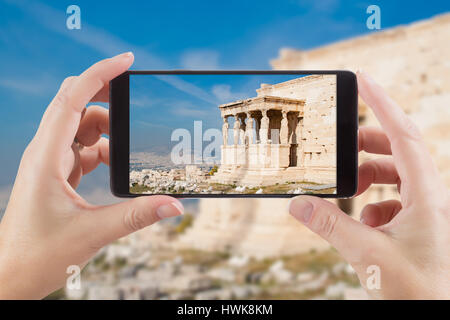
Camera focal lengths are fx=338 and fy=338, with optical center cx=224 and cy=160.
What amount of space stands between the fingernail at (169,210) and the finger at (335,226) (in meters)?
0.37

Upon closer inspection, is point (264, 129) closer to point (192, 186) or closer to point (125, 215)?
point (192, 186)

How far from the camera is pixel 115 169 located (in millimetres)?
1203

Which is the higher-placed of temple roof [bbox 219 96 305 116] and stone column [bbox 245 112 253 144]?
temple roof [bbox 219 96 305 116]

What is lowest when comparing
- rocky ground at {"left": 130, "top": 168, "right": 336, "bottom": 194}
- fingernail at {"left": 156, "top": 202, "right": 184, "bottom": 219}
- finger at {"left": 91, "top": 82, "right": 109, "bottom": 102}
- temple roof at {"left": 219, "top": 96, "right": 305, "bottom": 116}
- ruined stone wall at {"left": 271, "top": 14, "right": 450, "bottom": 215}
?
fingernail at {"left": 156, "top": 202, "right": 184, "bottom": 219}

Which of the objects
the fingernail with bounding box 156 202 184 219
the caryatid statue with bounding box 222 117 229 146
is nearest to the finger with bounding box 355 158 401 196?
the caryatid statue with bounding box 222 117 229 146

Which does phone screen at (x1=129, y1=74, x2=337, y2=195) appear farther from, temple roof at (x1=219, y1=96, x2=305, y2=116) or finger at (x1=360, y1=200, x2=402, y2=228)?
finger at (x1=360, y1=200, x2=402, y2=228)

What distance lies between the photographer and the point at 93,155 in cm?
169

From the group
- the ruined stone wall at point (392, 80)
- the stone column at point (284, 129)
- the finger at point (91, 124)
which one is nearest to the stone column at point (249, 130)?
the stone column at point (284, 129)

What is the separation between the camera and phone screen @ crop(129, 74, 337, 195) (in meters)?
1.23

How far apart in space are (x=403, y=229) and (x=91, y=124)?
4.43ft

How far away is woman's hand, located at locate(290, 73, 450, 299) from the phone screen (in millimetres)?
176

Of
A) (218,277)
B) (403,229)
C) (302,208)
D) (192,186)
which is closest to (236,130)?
(192,186)

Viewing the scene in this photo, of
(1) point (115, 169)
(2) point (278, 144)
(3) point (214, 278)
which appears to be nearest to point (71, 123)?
(1) point (115, 169)

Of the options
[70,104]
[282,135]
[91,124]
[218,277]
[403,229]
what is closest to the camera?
[403,229]
